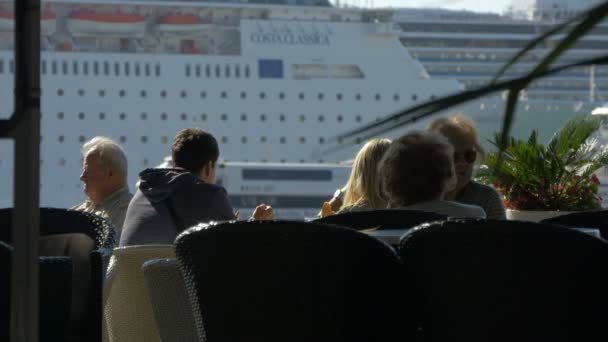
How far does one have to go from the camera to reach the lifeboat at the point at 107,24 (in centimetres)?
2527

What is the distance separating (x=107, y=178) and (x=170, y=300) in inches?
48.0

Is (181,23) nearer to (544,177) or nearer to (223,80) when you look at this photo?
(223,80)

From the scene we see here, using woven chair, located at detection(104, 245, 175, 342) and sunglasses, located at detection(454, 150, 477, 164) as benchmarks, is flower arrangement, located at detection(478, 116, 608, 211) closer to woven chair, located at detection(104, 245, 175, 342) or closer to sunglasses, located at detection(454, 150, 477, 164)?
sunglasses, located at detection(454, 150, 477, 164)

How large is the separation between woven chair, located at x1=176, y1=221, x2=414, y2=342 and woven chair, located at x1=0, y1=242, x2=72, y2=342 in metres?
0.32

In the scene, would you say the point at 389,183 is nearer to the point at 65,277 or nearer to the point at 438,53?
the point at 65,277

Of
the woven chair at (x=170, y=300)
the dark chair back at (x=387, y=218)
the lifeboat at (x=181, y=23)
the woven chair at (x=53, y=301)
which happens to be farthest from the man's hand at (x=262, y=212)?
the lifeboat at (x=181, y=23)

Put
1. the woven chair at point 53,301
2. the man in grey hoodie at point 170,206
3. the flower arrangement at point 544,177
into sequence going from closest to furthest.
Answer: the woven chair at point 53,301 < the man in grey hoodie at point 170,206 < the flower arrangement at point 544,177

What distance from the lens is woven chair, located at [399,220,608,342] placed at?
1.29 meters

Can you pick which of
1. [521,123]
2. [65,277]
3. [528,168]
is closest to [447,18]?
[521,123]

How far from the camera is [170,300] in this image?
176 cm

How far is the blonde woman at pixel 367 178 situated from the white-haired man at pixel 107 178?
0.63 metres

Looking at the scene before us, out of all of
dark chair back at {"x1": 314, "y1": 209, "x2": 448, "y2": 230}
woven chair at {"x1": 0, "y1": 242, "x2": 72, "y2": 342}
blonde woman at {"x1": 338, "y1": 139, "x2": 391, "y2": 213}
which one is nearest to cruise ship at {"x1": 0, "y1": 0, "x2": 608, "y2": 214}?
blonde woman at {"x1": 338, "y1": 139, "x2": 391, "y2": 213}

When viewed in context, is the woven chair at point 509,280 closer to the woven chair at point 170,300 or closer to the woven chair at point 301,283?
the woven chair at point 301,283

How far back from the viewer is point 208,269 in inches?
56.6
